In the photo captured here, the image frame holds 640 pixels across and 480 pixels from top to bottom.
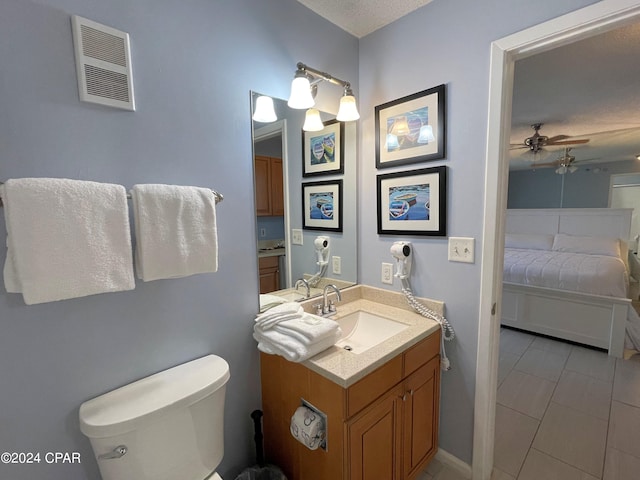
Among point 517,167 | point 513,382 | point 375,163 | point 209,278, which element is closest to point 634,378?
point 513,382

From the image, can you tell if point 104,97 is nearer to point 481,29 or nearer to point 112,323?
point 112,323

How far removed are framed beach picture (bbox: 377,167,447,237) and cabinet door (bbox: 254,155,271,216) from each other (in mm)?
683

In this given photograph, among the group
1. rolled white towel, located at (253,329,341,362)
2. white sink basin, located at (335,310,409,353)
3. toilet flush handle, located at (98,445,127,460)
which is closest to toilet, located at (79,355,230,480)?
toilet flush handle, located at (98,445,127,460)

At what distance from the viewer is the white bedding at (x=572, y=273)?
275cm

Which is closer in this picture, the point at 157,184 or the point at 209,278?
the point at 157,184

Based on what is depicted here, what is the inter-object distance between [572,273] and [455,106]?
265 centimetres

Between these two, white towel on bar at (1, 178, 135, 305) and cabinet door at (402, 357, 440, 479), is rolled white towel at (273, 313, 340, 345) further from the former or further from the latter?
white towel on bar at (1, 178, 135, 305)

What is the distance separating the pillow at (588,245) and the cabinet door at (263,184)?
15.6 feet

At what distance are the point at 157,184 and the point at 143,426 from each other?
781 mm

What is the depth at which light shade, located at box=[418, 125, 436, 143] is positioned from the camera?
1.49m

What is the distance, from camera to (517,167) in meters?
5.93

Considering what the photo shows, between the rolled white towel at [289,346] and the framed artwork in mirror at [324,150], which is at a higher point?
the framed artwork in mirror at [324,150]

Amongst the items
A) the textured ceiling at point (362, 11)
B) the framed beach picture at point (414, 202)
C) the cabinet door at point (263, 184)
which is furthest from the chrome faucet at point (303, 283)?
the textured ceiling at point (362, 11)

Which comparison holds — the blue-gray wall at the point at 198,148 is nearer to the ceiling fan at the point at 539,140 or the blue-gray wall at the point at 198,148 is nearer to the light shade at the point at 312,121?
the light shade at the point at 312,121
